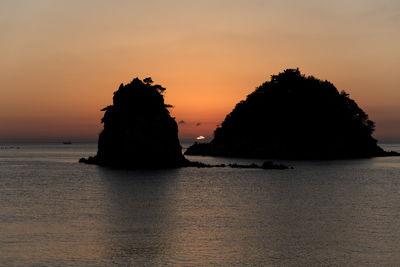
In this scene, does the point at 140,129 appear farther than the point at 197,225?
Yes

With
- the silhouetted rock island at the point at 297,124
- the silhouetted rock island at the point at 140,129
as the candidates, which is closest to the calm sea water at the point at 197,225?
the silhouetted rock island at the point at 140,129

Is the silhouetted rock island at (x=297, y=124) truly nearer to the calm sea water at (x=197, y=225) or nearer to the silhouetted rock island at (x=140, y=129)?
the silhouetted rock island at (x=140, y=129)

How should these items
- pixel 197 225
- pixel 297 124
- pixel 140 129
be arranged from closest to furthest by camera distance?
1. pixel 197 225
2. pixel 140 129
3. pixel 297 124

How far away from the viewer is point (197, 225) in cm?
3656

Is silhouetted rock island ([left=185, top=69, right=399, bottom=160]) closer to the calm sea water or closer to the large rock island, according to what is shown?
the large rock island

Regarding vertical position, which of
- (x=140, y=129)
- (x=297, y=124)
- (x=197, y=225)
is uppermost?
(x=297, y=124)

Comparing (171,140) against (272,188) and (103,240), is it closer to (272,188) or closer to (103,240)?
(272,188)

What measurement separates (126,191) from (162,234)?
2896 cm

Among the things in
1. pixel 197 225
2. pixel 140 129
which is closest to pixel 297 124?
pixel 140 129

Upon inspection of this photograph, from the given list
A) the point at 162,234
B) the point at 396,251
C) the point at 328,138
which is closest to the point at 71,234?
the point at 162,234

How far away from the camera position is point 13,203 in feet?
163

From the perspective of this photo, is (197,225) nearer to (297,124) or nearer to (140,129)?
(140,129)

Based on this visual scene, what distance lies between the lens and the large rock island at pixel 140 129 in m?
99.9

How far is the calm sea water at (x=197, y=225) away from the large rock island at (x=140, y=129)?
1275 inches
